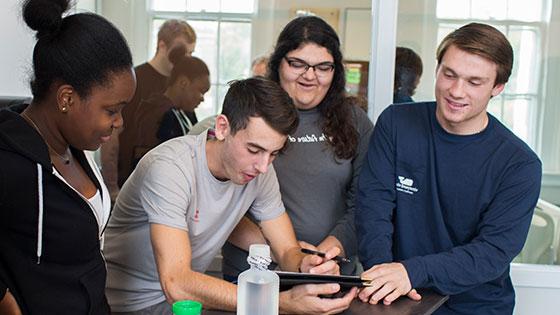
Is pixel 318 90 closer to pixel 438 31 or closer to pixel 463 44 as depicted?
pixel 463 44

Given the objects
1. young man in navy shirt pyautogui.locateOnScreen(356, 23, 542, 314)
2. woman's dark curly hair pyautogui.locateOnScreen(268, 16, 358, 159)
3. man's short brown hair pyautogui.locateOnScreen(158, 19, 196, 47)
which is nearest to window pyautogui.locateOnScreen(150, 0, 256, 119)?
man's short brown hair pyautogui.locateOnScreen(158, 19, 196, 47)

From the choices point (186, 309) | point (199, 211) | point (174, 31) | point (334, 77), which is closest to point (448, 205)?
point (334, 77)

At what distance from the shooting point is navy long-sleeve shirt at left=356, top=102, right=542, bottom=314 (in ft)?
6.06

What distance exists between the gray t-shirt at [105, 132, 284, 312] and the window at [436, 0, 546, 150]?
128 centimetres

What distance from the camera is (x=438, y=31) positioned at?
270 cm

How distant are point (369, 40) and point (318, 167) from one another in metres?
0.82

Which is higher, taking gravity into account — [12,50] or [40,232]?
[12,50]

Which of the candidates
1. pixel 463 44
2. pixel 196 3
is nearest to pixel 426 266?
pixel 463 44

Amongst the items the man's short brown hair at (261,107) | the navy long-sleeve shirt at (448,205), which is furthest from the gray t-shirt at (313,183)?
the man's short brown hair at (261,107)

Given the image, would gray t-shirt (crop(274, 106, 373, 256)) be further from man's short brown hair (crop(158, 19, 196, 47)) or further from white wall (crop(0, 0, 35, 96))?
white wall (crop(0, 0, 35, 96))

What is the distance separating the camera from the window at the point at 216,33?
9.43 ft

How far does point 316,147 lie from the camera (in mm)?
2160

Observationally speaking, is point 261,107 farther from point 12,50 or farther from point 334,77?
point 12,50

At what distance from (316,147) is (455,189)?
47 cm
